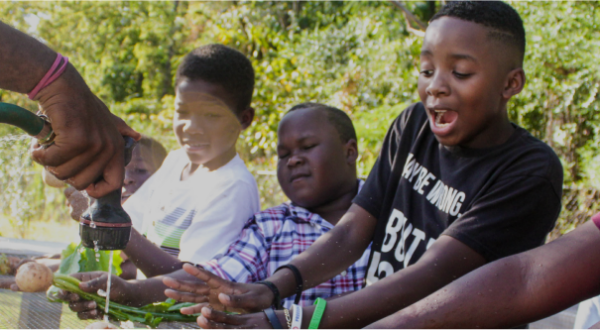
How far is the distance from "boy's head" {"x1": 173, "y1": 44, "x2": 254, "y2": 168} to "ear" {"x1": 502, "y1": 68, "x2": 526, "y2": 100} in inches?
58.2

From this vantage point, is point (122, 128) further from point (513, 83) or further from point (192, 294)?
point (513, 83)

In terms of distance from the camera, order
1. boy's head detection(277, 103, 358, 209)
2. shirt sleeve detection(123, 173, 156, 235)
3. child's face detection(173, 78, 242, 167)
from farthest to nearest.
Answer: shirt sleeve detection(123, 173, 156, 235), child's face detection(173, 78, 242, 167), boy's head detection(277, 103, 358, 209)

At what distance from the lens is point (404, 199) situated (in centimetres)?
207

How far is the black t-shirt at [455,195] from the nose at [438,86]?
23 centimetres

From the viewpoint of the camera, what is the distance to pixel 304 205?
2697 mm

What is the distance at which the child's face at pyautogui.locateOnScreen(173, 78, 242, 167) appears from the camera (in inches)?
111

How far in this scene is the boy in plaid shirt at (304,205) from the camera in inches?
92.4

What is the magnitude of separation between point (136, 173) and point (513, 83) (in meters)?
2.64

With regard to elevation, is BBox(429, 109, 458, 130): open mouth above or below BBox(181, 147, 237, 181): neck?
above

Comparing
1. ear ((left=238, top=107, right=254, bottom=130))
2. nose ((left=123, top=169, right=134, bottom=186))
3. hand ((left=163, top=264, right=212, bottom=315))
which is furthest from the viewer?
nose ((left=123, top=169, right=134, bottom=186))

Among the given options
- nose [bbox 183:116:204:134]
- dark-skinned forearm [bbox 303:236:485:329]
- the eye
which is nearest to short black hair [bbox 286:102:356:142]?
nose [bbox 183:116:204:134]

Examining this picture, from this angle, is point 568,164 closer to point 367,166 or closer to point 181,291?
point 367,166

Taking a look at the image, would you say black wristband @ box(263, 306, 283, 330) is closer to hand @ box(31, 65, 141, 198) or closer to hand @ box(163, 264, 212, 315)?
hand @ box(163, 264, 212, 315)

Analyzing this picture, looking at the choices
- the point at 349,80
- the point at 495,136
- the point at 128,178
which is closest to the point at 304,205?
the point at 495,136
